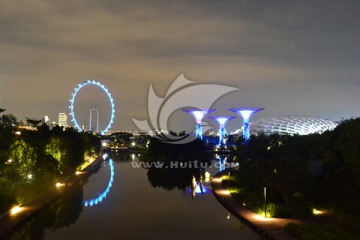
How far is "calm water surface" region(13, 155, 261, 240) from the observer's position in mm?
20000

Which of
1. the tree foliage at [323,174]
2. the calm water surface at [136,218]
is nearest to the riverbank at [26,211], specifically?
the calm water surface at [136,218]

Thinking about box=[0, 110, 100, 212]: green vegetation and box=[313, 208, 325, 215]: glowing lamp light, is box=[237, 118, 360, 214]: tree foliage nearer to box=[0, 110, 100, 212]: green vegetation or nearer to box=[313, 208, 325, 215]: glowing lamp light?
box=[313, 208, 325, 215]: glowing lamp light

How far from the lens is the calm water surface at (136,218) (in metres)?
20.0

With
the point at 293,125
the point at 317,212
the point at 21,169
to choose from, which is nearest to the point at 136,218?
the point at 21,169

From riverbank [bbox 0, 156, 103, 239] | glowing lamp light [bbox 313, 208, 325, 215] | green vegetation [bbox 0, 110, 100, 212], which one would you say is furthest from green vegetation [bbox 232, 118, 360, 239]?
green vegetation [bbox 0, 110, 100, 212]

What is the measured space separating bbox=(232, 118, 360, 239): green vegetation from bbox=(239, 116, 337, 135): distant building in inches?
3359

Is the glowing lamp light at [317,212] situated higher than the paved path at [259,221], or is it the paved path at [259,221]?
the glowing lamp light at [317,212]

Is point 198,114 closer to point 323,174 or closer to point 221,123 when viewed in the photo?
point 221,123

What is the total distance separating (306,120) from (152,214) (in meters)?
112

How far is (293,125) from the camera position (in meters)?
129

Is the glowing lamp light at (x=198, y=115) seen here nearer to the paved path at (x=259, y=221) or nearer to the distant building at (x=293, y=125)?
the distant building at (x=293, y=125)

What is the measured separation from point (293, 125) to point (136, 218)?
364 feet

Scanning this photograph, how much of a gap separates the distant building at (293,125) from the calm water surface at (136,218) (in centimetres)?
8491

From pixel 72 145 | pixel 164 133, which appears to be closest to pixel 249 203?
pixel 72 145
